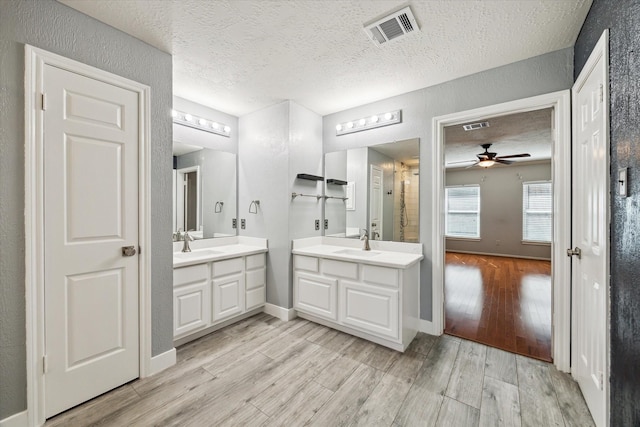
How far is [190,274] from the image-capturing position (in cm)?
241

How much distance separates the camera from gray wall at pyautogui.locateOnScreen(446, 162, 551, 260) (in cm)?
651

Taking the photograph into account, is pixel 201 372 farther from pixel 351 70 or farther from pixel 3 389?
pixel 351 70

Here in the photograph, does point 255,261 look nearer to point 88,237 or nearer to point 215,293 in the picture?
point 215,293

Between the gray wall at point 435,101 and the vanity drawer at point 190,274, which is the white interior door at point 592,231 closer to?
the gray wall at point 435,101

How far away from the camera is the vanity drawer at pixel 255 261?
2980mm

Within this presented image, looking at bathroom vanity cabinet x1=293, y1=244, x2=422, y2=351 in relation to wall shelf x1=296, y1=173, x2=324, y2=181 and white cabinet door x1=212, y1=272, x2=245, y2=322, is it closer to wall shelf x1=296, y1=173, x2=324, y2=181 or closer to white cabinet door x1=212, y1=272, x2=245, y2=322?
white cabinet door x1=212, y1=272, x2=245, y2=322

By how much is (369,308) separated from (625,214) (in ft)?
5.88

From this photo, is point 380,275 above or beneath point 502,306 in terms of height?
above

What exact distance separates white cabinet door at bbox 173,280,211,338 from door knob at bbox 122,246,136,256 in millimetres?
580

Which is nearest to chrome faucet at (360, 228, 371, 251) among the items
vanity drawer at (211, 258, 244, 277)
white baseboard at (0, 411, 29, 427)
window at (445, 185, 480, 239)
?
vanity drawer at (211, 258, 244, 277)

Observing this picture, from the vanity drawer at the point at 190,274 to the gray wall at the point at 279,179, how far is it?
2.65 feet

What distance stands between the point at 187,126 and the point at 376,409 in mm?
3159

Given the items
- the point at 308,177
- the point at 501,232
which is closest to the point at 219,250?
the point at 308,177

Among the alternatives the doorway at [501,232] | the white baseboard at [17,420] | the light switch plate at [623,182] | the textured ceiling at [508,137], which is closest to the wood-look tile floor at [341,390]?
the white baseboard at [17,420]
